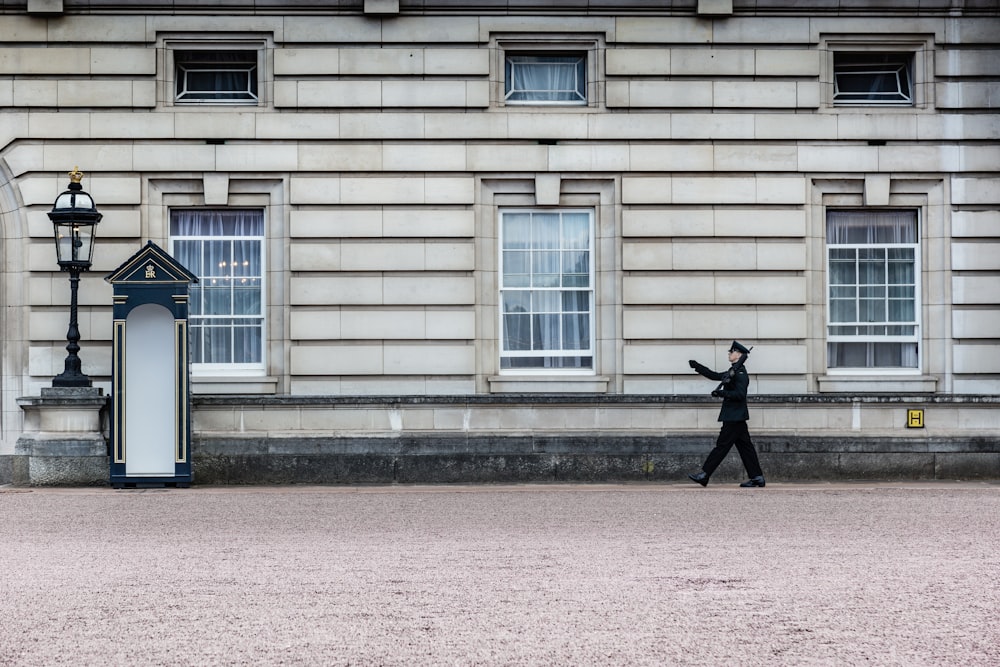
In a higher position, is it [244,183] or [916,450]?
[244,183]

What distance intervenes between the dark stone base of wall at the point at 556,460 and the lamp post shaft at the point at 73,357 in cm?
113

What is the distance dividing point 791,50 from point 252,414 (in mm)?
8246

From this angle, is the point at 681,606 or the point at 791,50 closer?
the point at 681,606

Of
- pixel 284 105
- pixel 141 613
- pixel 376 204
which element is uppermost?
pixel 284 105

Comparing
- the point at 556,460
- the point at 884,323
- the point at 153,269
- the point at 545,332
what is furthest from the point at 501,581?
the point at 884,323

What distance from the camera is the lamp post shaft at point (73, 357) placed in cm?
1639

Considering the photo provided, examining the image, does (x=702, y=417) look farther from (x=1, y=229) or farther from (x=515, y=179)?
(x=1, y=229)

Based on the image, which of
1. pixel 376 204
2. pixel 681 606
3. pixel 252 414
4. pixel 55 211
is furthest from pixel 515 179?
pixel 681 606

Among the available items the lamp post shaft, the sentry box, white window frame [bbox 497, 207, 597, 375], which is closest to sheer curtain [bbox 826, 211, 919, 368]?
white window frame [bbox 497, 207, 597, 375]

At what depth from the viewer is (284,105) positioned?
17125 millimetres

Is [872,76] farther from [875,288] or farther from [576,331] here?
[576,331]

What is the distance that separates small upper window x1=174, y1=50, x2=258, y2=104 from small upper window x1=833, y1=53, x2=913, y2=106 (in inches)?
300

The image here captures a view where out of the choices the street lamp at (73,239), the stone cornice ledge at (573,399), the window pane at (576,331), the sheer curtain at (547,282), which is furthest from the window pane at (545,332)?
the street lamp at (73,239)

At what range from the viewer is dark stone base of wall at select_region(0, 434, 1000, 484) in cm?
1672
